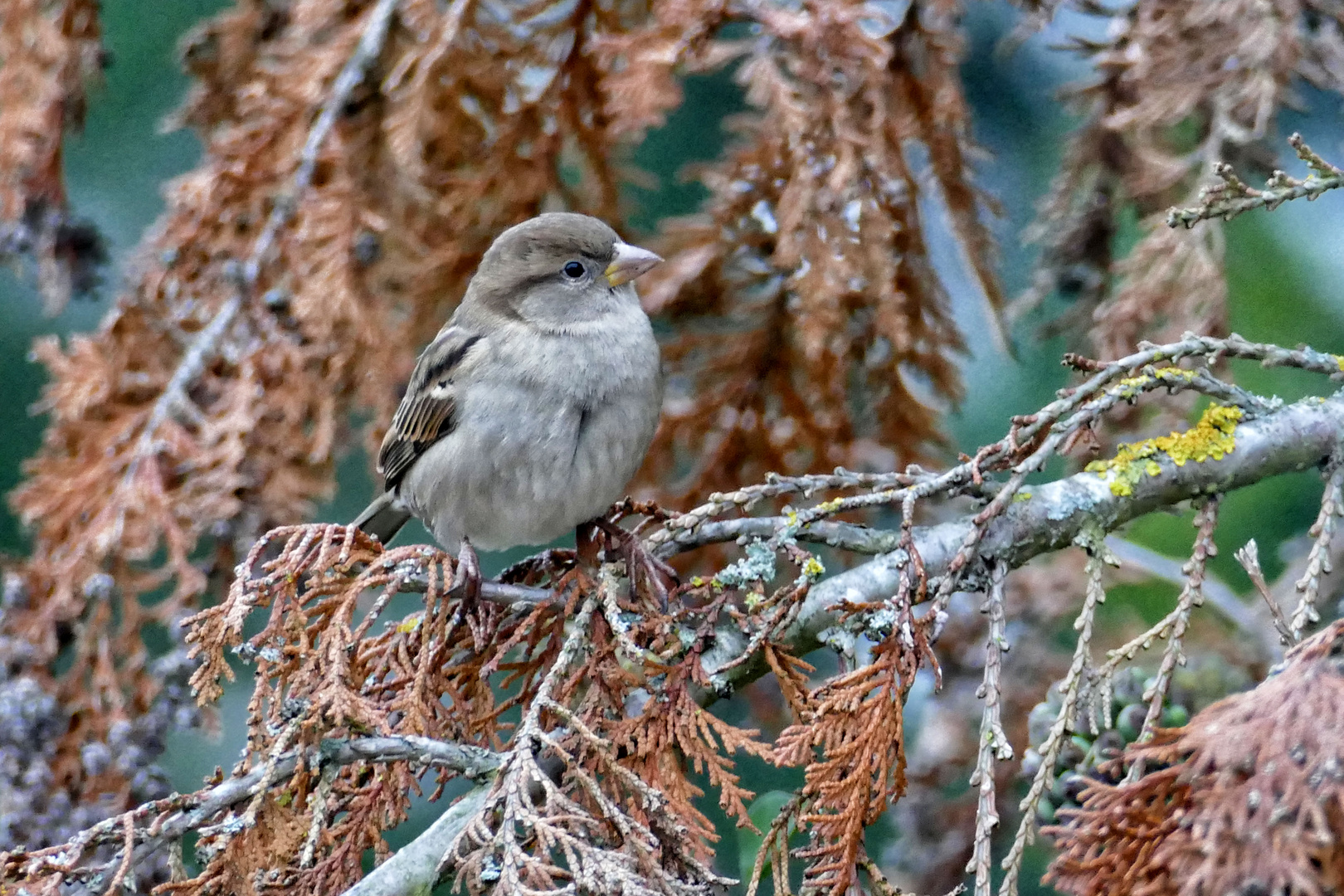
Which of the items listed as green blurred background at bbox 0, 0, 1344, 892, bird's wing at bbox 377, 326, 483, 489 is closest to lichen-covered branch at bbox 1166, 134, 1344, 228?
green blurred background at bbox 0, 0, 1344, 892

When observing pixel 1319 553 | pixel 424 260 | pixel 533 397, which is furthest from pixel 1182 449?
pixel 424 260

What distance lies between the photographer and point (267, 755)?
1.47m

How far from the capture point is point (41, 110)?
9.52 ft

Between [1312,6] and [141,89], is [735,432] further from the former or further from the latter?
[141,89]

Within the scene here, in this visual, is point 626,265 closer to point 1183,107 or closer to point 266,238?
point 266,238

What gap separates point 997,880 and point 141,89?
4183 millimetres

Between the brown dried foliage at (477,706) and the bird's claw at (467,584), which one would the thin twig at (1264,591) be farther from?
the bird's claw at (467,584)

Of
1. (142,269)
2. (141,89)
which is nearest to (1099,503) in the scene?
(142,269)

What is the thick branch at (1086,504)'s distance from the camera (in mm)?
1789

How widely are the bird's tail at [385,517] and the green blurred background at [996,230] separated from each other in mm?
923

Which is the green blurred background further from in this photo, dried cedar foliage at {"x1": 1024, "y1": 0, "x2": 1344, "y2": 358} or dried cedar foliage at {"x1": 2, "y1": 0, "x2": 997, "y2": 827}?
dried cedar foliage at {"x1": 2, "y1": 0, "x2": 997, "y2": 827}

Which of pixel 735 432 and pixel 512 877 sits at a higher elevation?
pixel 512 877

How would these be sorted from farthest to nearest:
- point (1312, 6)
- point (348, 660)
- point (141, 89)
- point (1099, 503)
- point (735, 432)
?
1. point (141, 89)
2. point (735, 432)
3. point (1312, 6)
4. point (1099, 503)
5. point (348, 660)

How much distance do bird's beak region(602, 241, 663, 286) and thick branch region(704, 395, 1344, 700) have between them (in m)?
1.06
